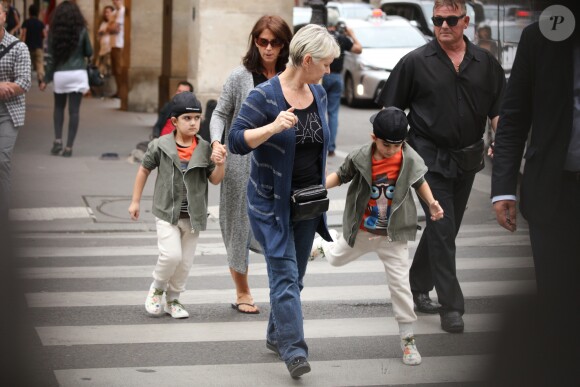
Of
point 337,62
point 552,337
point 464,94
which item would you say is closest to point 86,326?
point 464,94

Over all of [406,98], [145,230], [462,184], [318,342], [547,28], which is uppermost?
[547,28]

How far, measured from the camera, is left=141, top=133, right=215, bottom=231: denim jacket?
6.80m

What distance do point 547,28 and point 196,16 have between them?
12.3 m

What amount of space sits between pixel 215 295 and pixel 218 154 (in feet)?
5.28

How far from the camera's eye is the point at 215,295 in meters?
7.69

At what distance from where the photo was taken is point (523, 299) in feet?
15.5

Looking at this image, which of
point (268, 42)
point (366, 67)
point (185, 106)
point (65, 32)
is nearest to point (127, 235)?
point (185, 106)

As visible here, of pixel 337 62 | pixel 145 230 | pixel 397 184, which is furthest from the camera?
pixel 337 62

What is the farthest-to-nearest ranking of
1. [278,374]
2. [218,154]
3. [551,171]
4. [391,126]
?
[218,154]
[391,126]
[278,374]
[551,171]

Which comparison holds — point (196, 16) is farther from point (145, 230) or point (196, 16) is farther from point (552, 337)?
point (552, 337)

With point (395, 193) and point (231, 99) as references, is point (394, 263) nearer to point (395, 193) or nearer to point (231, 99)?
point (395, 193)

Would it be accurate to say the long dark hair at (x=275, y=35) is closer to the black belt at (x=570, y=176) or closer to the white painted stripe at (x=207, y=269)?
the white painted stripe at (x=207, y=269)

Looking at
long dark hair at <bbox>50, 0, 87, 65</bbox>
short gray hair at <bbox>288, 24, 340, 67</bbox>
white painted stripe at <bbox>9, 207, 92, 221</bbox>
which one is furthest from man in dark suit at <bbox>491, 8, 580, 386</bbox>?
long dark hair at <bbox>50, 0, 87, 65</bbox>

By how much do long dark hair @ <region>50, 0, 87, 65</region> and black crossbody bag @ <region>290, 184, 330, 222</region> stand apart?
30.9ft
